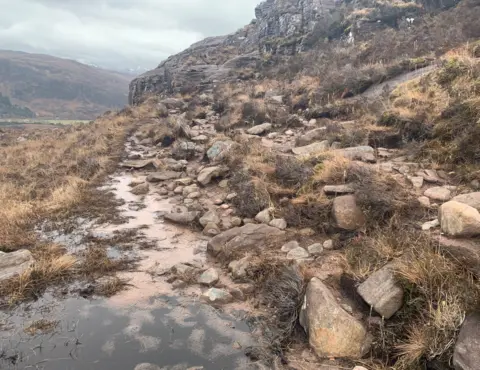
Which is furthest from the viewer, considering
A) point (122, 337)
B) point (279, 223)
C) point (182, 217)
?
point (182, 217)

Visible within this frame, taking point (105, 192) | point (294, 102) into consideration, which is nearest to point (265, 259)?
point (105, 192)

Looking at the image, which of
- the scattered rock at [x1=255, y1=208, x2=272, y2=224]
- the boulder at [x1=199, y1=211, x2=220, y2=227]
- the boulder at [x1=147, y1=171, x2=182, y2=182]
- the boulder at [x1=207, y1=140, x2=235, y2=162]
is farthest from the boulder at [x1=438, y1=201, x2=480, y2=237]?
the boulder at [x1=147, y1=171, x2=182, y2=182]

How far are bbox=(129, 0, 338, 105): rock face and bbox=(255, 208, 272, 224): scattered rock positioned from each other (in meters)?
20.5

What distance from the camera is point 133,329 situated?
4.41m

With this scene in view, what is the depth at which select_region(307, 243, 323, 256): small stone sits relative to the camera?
18.6 ft

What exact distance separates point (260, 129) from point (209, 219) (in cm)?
626

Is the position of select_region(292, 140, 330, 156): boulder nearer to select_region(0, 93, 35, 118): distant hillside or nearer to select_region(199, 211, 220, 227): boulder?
select_region(199, 211, 220, 227): boulder

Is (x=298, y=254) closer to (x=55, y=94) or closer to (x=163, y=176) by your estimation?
(x=163, y=176)

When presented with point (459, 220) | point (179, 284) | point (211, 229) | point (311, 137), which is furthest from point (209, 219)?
point (311, 137)

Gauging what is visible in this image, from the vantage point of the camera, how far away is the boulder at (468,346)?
115 inches

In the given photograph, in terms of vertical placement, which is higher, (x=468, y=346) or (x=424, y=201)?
(x=424, y=201)

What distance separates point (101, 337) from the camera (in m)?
4.28

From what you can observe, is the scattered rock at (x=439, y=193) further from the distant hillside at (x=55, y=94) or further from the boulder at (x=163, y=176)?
the distant hillside at (x=55, y=94)

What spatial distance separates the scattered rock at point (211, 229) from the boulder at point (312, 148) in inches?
129
